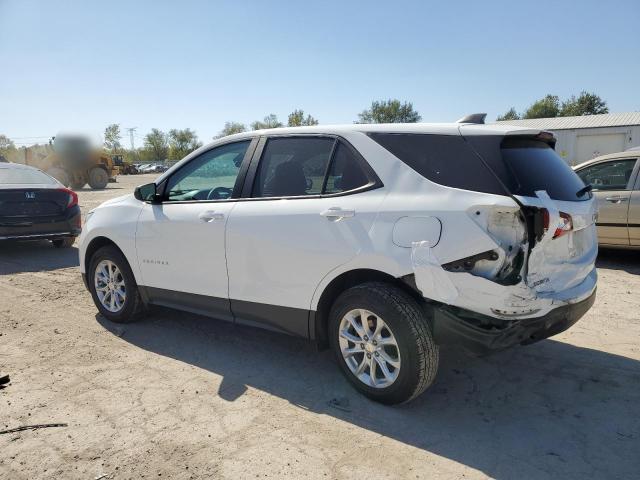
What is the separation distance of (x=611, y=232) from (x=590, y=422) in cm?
476

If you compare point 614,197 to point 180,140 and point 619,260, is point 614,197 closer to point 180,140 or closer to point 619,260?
point 619,260

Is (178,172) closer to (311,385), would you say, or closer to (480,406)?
(311,385)

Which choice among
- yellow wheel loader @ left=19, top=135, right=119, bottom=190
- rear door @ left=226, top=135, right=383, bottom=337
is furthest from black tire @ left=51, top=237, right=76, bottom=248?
yellow wheel loader @ left=19, top=135, right=119, bottom=190

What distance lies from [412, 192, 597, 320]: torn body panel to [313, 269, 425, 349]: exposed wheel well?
0.13 metres

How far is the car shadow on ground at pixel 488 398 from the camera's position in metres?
2.69

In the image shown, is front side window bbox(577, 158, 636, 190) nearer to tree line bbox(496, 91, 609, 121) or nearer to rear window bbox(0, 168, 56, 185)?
rear window bbox(0, 168, 56, 185)

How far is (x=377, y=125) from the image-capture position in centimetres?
353

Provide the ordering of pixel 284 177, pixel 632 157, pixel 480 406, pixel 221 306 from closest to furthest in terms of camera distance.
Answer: pixel 480 406, pixel 284 177, pixel 221 306, pixel 632 157

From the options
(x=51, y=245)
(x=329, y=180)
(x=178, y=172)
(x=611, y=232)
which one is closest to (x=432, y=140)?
(x=329, y=180)

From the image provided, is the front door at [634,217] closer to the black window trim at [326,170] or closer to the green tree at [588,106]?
the black window trim at [326,170]

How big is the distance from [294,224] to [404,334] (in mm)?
1076

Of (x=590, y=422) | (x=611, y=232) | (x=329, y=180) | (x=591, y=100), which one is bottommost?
(x=590, y=422)

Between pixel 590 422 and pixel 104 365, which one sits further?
pixel 104 365

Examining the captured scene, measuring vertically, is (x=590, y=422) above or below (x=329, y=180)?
below
